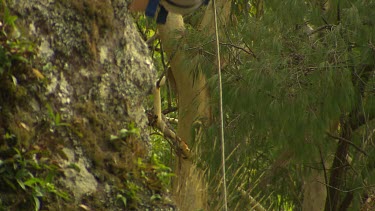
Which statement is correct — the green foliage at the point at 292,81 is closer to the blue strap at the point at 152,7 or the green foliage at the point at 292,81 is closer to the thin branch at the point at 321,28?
the thin branch at the point at 321,28

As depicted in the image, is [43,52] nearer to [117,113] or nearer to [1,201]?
[117,113]

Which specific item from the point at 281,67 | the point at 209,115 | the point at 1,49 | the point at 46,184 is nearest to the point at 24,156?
the point at 46,184

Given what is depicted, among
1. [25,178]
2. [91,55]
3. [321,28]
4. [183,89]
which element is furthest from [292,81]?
[25,178]

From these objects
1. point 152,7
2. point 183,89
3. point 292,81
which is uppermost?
point 152,7

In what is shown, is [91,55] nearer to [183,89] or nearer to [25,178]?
[25,178]

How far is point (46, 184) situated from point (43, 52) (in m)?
0.50

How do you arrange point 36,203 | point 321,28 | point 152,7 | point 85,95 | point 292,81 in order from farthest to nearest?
point 321,28 < point 292,81 < point 152,7 < point 85,95 < point 36,203

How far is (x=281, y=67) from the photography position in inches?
321

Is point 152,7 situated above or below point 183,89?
above

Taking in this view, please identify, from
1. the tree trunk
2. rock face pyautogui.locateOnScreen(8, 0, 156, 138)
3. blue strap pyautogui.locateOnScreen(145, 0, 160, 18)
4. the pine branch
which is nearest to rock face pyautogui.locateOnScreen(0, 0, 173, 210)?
rock face pyautogui.locateOnScreen(8, 0, 156, 138)

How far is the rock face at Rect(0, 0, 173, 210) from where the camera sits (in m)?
3.25

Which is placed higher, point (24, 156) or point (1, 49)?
point (1, 49)

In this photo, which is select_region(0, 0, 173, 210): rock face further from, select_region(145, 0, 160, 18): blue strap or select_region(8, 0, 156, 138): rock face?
select_region(145, 0, 160, 18): blue strap

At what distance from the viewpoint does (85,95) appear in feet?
11.3
